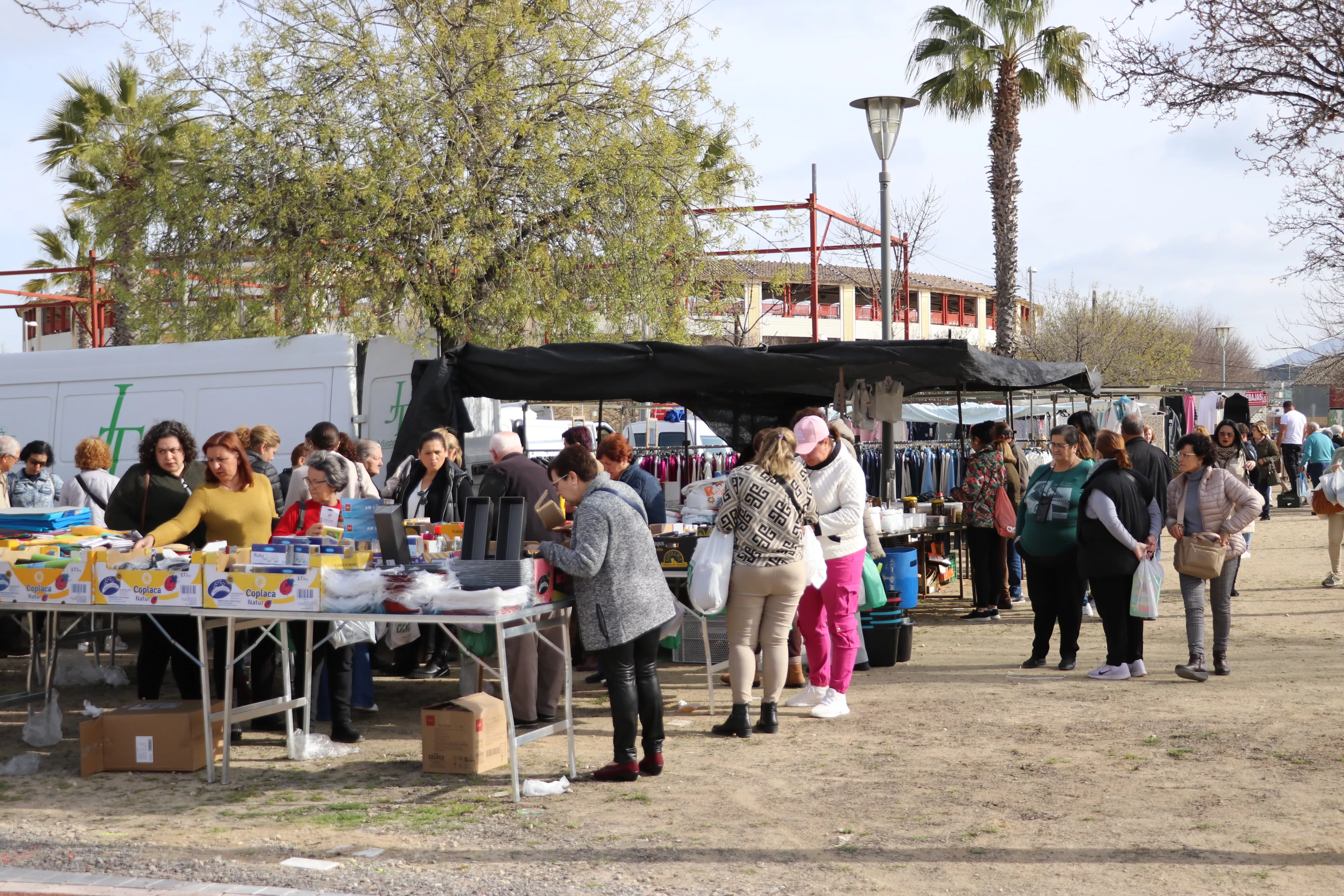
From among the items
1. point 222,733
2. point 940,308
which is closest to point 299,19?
point 222,733

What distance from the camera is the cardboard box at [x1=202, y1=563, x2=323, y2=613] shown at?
19.2 feet

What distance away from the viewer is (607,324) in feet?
50.8

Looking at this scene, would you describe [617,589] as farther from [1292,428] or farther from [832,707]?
[1292,428]

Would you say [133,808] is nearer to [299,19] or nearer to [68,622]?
[68,622]

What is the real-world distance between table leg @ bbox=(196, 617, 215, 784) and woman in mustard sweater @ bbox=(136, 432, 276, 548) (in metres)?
0.84

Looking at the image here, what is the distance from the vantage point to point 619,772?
604 centimetres

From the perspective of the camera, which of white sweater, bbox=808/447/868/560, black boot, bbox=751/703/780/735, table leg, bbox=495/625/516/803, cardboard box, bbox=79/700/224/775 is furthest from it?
white sweater, bbox=808/447/868/560

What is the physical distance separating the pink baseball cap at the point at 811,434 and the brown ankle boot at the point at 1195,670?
3017 millimetres

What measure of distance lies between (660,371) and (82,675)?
15.9 ft

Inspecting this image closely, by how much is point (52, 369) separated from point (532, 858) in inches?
419

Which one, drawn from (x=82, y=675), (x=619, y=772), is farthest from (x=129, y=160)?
(x=619, y=772)

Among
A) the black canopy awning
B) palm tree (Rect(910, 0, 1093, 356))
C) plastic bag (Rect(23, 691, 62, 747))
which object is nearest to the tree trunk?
palm tree (Rect(910, 0, 1093, 356))

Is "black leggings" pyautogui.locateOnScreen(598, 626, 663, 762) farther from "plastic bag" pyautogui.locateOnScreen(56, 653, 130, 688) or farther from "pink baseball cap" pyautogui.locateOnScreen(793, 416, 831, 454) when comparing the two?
"plastic bag" pyautogui.locateOnScreen(56, 653, 130, 688)

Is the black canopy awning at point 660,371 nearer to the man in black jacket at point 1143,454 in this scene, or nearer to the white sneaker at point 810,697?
the man in black jacket at point 1143,454
